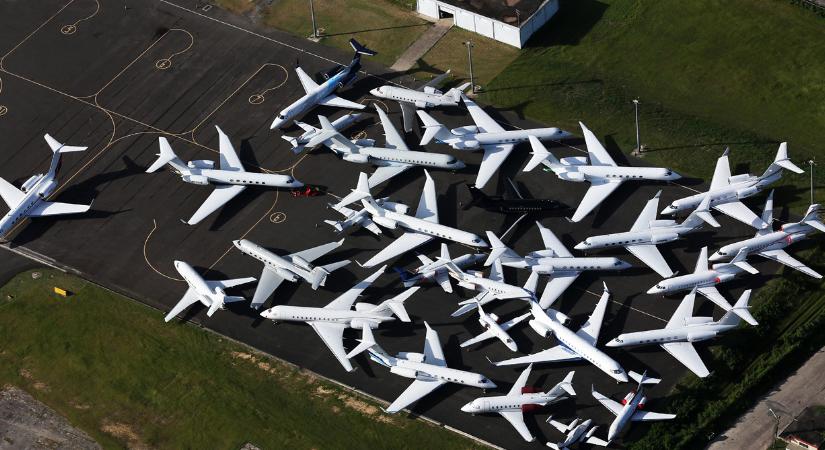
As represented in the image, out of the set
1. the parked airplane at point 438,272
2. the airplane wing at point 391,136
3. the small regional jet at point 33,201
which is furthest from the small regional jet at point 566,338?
the small regional jet at point 33,201

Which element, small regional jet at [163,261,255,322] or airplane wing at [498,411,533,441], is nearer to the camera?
airplane wing at [498,411,533,441]

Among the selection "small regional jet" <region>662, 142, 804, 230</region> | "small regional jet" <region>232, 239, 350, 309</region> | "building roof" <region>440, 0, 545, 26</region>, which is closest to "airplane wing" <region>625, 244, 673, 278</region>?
"small regional jet" <region>662, 142, 804, 230</region>

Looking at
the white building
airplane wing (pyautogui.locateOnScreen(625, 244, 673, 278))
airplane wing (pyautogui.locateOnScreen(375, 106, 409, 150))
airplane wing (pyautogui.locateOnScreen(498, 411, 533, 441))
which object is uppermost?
the white building

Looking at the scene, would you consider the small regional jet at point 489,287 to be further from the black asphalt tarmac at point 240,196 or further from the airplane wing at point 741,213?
the airplane wing at point 741,213

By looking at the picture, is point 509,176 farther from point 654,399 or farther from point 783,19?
point 783,19

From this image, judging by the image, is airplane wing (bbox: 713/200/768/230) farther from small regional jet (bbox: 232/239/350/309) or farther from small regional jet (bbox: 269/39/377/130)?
small regional jet (bbox: 269/39/377/130)

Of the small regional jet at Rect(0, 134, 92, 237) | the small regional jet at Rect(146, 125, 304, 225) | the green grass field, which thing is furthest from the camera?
the small regional jet at Rect(0, 134, 92, 237)
